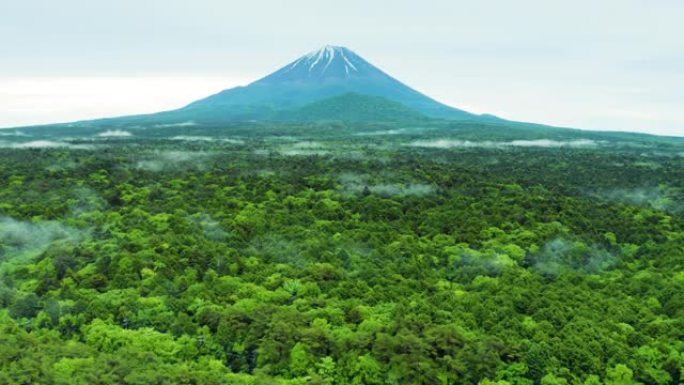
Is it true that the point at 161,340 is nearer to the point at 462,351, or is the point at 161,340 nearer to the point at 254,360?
the point at 254,360

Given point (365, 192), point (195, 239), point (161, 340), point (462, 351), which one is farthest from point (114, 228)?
point (462, 351)

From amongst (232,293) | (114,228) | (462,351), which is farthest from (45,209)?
(462,351)

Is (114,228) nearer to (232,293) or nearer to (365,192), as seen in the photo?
(232,293)

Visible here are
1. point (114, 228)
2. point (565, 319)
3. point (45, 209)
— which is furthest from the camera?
point (45, 209)

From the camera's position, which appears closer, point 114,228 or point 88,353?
point 88,353

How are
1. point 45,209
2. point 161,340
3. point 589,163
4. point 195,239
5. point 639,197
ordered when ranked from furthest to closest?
point 589,163 < point 639,197 < point 45,209 < point 195,239 < point 161,340

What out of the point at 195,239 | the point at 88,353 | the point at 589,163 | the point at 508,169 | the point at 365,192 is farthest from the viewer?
the point at 589,163
